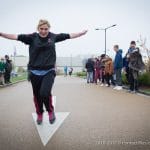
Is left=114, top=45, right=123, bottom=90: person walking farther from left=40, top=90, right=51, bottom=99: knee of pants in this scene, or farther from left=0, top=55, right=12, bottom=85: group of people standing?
left=40, top=90, right=51, bottom=99: knee of pants

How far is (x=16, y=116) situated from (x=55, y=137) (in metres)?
2.67

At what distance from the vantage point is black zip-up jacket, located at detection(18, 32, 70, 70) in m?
7.07

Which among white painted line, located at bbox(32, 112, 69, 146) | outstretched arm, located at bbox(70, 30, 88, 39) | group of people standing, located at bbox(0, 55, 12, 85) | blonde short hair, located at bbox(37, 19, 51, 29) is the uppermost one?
blonde short hair, located at bbox(37, 19, 51, 29)

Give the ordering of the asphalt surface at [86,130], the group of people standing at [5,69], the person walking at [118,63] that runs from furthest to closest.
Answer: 1. the group of people standing at [5,69]
2. the person walking at [118,63]
3. the asphalt surface at [86,130]

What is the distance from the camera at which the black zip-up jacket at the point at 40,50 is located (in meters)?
7.07

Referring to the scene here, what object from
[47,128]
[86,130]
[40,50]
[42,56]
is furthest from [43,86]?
[86,130]

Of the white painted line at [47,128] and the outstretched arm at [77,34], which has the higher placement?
the outstretched arm at [77,34]

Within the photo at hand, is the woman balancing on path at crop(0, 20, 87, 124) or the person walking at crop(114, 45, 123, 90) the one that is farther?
the person walking at crop(114, 45, 123, 90)

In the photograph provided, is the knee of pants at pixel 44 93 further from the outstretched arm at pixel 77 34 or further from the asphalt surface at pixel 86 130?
the outstretched arm at pixel 77 34

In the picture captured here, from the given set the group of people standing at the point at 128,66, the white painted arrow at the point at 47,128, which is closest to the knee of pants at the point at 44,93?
the white painted arrow at the point at 47,128

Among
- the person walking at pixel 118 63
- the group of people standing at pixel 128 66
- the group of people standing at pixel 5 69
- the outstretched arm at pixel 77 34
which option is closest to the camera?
the outstretched arm at pixel 77 34

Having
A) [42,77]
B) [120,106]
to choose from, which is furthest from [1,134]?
[120,106]

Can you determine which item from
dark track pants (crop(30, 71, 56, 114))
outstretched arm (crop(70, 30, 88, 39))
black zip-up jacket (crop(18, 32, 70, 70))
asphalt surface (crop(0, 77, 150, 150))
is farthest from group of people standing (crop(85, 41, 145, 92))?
black zip-up jacket (crop(18, 32, 70, 70))

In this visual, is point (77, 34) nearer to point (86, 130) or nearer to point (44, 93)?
point (44, 93)
